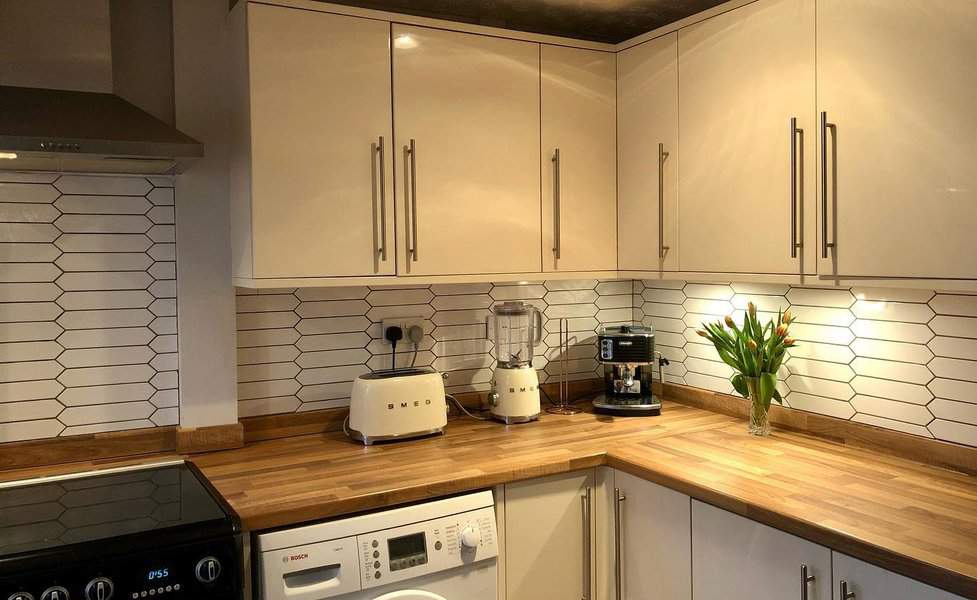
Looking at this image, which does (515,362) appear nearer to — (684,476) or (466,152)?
(466,152)

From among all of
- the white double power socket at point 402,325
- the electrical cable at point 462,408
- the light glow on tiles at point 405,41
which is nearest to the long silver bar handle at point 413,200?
the light glow on tiles at point 405,41

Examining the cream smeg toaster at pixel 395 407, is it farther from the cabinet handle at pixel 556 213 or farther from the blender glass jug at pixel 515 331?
the cabinet handle at pixel 556 213

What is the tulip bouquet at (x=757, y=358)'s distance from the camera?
7.84ft

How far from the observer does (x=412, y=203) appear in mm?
2377

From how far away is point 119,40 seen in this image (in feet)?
7.35

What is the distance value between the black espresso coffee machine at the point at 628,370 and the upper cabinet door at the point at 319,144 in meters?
0.87

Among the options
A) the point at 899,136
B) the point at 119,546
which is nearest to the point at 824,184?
the point at 899,136

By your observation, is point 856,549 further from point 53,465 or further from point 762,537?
point 53,465

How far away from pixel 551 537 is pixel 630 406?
2.23 feet

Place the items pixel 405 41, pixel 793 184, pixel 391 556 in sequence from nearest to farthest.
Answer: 1. pixel 391 556
2. pixel 793 184
3. pixel 405 41

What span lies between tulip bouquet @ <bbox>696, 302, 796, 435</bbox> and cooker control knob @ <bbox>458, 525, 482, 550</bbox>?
94cm

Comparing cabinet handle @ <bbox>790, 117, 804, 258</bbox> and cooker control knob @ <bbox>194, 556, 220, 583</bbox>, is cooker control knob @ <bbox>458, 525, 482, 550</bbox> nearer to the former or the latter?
cooker control knob @ <bbox>194, 556, 220, 583</bbox>

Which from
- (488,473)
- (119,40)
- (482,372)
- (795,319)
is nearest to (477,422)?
(482,372)

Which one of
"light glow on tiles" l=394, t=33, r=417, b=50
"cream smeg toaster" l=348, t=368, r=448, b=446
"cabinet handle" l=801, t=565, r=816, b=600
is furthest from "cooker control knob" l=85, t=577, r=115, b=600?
"light glow on tiles" l=394, t=33, r=417, b=50
